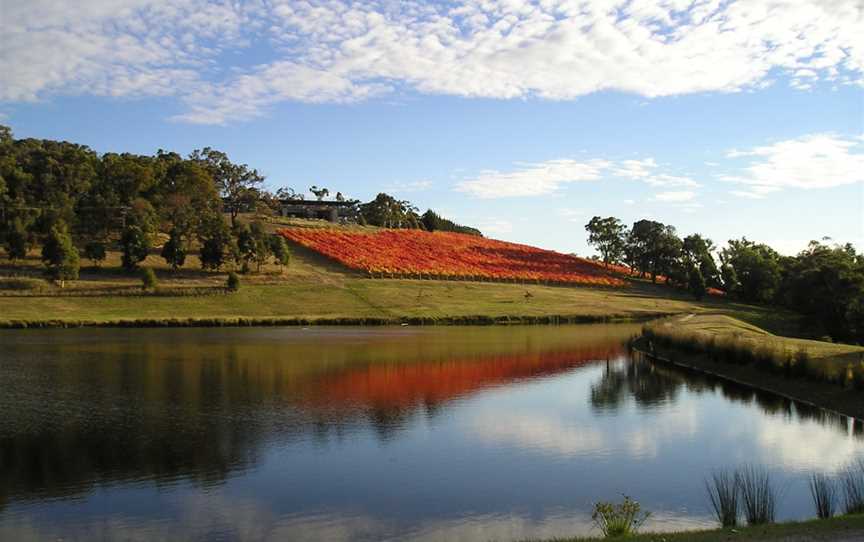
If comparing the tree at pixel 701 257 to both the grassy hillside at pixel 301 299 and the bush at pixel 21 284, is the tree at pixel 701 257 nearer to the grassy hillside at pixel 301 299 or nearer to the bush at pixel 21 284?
the grassy hillside at pixel 301 299

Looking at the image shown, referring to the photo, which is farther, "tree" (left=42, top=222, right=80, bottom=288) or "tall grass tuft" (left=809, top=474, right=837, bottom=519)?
"tree" (left=42, top=222, right=80, bottom=288)

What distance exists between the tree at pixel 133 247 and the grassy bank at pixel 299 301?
1.59 metres

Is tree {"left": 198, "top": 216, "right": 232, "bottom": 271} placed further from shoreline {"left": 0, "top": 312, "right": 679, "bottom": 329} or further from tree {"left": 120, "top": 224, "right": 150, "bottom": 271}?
shoreline {"left": 0, "top": 312, "right": 679, "bottom": 329}

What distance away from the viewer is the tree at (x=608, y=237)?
5084 inches

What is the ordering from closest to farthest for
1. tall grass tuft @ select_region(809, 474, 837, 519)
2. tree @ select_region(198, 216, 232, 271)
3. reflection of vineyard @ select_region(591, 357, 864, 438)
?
tall grass tuft @ select_region(809, 474, 837, 519), reflection of vineyard @ select_region(591, 357, 864, 438), tree @ select_region(198, 216, 232, 271)

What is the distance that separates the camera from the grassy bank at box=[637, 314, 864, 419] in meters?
28.7

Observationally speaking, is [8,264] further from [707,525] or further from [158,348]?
[707,525]

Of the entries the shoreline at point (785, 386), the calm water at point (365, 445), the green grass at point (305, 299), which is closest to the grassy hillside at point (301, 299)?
the green grass at point (305, 299)

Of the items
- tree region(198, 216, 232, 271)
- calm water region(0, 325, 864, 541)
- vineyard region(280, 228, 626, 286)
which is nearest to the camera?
calm water region(0, 325, 864, 541)

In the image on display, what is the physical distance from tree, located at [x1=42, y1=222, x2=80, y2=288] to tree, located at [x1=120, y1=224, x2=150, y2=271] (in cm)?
612

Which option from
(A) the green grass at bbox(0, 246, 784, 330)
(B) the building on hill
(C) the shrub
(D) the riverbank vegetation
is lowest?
(C) the shrub

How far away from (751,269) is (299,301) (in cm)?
6821

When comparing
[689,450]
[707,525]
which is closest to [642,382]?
[689,450]

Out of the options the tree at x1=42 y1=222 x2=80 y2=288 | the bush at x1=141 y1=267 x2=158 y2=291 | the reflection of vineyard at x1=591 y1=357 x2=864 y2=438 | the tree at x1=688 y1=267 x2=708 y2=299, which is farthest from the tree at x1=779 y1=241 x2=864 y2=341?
the tree at x1=42 y1=222 x2=80 y2=288
